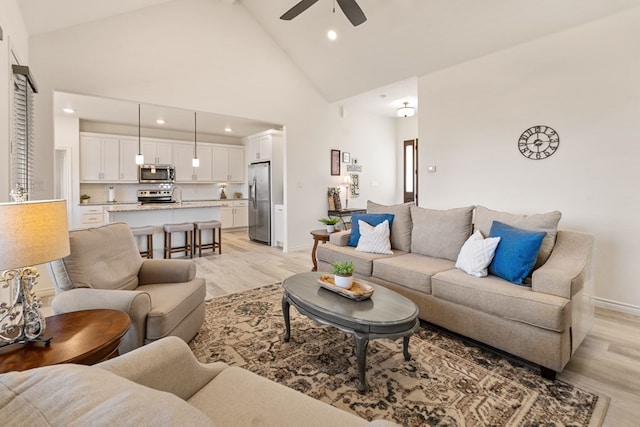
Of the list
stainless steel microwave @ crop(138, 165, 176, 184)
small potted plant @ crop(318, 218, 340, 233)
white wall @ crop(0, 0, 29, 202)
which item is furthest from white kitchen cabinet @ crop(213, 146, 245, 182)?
white wall @ crop(0, 0, 29, 202)

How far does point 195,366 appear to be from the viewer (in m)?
1.24

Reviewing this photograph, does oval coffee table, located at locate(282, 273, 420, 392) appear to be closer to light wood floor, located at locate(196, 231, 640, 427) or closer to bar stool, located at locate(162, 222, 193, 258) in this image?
light wood floor, located at locate(196, 231, 640, 427)

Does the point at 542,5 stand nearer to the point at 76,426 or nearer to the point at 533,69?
the point at 533,69

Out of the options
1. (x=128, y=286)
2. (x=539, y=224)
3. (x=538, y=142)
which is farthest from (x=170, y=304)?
(x=538, y=142)

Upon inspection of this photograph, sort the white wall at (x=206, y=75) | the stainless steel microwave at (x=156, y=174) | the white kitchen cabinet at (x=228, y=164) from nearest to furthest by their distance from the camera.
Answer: the white wall at (x=206, y=75) < the stainless steel microwave at (x=156, y=174) < the white kitchen cabinet at (x=228, y=164)

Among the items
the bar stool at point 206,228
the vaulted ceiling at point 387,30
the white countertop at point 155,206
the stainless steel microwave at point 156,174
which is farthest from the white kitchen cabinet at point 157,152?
the vaulted ceiling at point 387,30

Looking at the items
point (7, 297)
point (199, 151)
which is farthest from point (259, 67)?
point (7, 297)

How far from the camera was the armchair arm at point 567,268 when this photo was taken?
210cm

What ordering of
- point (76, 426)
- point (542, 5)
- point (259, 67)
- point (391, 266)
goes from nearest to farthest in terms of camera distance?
point (76, 426), point (391, 266), point (542, 5), point (259, 67)

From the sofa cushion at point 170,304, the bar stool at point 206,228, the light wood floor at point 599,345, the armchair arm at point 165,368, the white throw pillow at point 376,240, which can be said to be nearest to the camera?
the armchair arm at point 165,368

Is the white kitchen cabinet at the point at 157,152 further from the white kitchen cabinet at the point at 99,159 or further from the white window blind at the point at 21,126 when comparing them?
the white window blind at the point at 21,126

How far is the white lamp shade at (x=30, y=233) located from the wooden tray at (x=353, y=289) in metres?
1.59

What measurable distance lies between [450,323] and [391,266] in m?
0.71

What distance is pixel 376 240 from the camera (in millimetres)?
3498
